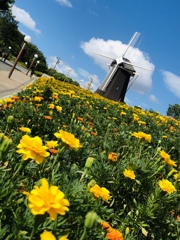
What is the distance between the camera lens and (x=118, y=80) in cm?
3288

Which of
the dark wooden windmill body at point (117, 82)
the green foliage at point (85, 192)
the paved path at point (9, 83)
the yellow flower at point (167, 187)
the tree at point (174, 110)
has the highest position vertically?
the tree at point (174, 110)

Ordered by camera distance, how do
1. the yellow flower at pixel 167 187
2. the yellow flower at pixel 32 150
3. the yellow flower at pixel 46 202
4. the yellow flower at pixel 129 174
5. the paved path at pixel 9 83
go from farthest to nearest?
the paved path at pixel 9 83 → the yellow flower at pixel 129 174 → the yellow flower at pixel 167 187 → the yellow flower at pixel 32 150 → the yellow flower at pixel 46 202

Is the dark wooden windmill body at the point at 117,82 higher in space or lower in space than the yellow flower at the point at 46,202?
higher

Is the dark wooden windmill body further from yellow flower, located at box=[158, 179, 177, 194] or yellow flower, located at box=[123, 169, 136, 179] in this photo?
yellow flower, located at box=[158, 179, 177, 194]

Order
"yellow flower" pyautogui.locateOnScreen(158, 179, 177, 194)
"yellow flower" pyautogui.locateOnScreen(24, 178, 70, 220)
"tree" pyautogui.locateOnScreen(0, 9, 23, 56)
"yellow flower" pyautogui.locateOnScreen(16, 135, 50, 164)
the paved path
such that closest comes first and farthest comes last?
1. "yellow flower" pyautogui.locateOnScreen(24, 178, 70, 220)
2. "yellow flower" pyautogui.locateOnScreen(16, 135, 50, 164)
3. "yellow flower" pyautogui.locateOnScreen(158, 179, 177, 194)
4. the paved path
5. "tree" pyautogui.locateOnScreen(0, 9, 23, 56)

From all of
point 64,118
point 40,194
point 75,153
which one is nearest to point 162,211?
point 75,153

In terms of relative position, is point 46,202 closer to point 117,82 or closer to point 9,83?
point 9,83

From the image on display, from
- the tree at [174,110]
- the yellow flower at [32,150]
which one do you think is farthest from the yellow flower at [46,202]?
the tree at [174,110]

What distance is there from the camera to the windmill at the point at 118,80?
3262cm

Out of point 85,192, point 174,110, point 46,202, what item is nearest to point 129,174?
point 85,192

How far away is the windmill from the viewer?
3262 cm

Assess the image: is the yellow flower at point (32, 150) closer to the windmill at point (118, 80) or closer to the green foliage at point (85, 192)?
the green foliage at point (85, 192)

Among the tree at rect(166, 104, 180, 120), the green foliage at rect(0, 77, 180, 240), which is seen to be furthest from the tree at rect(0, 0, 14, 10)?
the tree at rect(166, 104, 180, 120)

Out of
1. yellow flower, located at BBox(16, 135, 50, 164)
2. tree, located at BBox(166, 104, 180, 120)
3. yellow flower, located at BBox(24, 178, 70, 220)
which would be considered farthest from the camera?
tree, located at BBox(166, 104, 180, 120)
